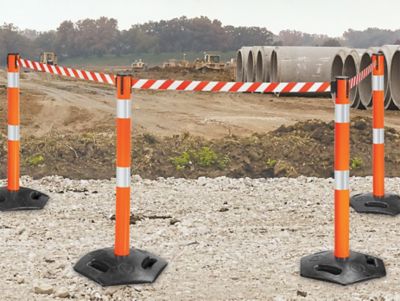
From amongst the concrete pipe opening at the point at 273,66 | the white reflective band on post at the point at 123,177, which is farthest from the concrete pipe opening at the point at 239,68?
the white reflective band on post at the point at 123,177

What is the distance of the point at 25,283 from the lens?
5.32m

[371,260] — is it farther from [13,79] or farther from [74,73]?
[13,79]

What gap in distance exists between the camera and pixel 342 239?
223 inches

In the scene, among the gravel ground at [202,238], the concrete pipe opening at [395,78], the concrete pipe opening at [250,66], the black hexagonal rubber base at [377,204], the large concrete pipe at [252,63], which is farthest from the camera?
the concrete pipe opening at [250,66]

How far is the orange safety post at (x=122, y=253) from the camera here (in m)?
5.41

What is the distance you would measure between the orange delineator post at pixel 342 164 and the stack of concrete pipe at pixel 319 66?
14.4 m

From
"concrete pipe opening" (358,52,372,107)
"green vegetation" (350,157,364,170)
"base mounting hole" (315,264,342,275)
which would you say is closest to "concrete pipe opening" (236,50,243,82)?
"concrete pipe opening" (358,52,372,107)

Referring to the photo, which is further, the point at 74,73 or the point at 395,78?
the point at 395,78

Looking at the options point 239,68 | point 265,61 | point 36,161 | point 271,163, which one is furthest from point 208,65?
point 36,161

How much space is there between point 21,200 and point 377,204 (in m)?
4.02

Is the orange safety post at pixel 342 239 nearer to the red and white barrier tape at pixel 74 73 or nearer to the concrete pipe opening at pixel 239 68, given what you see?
the red and white barrier tape at pixel 74 73

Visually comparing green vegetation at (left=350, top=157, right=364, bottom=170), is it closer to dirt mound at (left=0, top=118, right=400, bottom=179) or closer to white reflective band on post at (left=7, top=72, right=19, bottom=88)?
dirt mound at (left=0, top=118, right=400, bottom=179)

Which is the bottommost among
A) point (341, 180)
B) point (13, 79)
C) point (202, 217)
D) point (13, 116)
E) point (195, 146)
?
point (202, 217)

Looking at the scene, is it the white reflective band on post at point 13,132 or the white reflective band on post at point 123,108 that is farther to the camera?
the white reflective band on post at point 13,132
